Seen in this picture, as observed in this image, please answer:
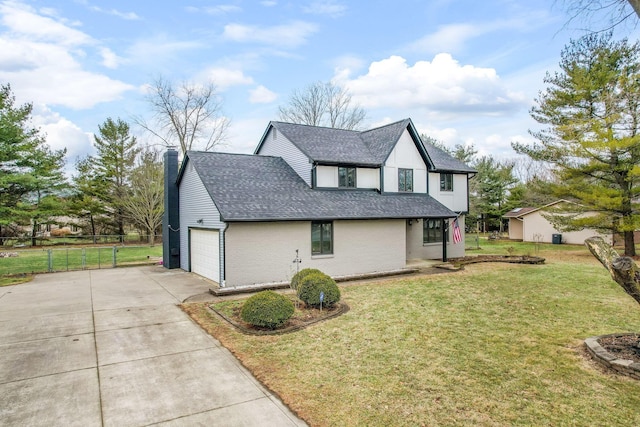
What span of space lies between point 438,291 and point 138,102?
30593 mm

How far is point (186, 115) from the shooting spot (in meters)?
34.0

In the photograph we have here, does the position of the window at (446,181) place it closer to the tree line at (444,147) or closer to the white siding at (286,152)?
the tree line at (444,147)

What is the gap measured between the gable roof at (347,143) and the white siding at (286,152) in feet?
0.83

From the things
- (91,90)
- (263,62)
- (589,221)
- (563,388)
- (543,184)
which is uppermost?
(263,62)

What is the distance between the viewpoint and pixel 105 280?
48.1ft

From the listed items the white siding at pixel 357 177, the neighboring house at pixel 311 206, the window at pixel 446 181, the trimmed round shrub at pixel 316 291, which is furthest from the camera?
the window at pixel 446 181

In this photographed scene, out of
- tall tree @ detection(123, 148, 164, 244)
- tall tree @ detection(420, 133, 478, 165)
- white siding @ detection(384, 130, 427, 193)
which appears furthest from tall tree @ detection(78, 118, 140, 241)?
tall tree @ detection(420, 133, 478, 165)

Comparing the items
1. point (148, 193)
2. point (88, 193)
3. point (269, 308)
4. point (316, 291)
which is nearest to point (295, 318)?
point (316, 291)

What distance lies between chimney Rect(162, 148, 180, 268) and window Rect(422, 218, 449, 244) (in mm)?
12487

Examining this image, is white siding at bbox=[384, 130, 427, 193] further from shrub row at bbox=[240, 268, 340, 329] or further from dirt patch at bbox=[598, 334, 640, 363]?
dirt patch at bbox=[598, 334, 640, 363]

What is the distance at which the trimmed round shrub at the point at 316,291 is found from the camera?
9594 mm

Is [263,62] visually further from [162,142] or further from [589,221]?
[589,221]

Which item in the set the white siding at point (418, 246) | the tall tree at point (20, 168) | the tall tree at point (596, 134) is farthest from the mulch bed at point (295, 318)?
the tall tree at point (20, 168)

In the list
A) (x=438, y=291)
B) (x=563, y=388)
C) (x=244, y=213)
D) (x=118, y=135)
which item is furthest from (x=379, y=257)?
(x=118, y=135)
